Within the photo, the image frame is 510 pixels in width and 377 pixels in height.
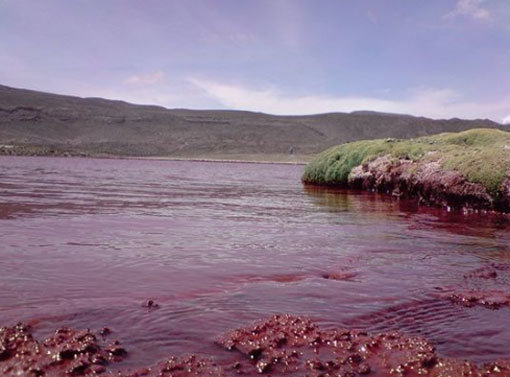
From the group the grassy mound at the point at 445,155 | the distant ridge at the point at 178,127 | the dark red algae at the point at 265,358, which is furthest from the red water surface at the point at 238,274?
the distant ridge at the point at 178,127

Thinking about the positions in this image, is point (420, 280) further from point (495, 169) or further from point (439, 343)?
point (495, 169)

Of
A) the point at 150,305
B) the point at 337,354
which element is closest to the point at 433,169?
the point at 150,305

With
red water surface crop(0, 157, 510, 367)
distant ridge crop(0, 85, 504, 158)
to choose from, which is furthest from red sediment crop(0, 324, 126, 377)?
distant ridge crop(0, 85, 504, 158)

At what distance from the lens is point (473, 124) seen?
9888 centimetres

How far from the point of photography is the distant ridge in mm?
83375

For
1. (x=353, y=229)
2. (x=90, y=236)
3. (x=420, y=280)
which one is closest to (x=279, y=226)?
(x=353, y=229)

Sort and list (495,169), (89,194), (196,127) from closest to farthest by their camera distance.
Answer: (495,169) < (89,194) < (196,127)

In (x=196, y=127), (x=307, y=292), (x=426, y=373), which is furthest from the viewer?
(x=196, y=127)

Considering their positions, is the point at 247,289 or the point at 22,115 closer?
the point at 247,289

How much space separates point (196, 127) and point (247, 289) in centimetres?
9933

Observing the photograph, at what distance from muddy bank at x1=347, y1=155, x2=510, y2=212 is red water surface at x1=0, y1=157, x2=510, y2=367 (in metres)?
1.39

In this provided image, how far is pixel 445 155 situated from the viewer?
13.8 m

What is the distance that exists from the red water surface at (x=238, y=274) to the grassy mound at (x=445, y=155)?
195cm

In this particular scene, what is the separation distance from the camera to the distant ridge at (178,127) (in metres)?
83.4
